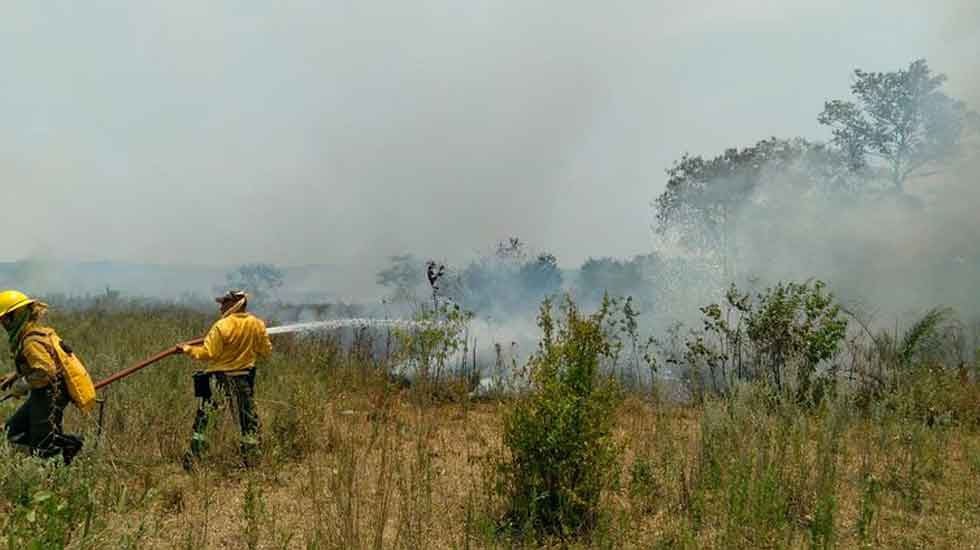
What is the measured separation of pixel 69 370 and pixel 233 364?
1361mm

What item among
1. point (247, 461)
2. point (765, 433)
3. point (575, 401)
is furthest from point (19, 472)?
point (765, 433)

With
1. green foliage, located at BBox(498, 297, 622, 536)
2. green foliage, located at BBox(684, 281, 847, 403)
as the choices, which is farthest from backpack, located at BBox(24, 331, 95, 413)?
green foliage, located at BBox(684, 281, 847, 403)

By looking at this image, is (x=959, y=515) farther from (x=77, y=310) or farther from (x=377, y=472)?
(x=77, y=310)

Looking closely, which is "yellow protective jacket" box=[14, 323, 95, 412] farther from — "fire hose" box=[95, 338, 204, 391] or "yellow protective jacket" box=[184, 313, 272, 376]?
"yellow protective jacket" box=[184, 313, 272, 376]

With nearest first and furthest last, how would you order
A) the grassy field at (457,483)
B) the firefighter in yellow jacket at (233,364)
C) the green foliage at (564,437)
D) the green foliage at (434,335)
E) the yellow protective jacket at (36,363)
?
the grassy field at (457,483) → the green foliage at (564,437) → the yellow protective jacket at (36,363) → the firefighter in yellow jacket at (233,364) → the green foliage at (434,335)

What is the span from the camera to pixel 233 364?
5.59 meters

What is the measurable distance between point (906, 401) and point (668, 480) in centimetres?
296

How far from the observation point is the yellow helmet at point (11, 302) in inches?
168

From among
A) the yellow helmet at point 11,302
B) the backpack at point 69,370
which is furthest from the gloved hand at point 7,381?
the yellow helmet at point 11,302

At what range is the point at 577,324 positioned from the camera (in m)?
4.19

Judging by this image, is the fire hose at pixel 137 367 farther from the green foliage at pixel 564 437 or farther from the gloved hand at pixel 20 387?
the green foliage at pixel 564 437

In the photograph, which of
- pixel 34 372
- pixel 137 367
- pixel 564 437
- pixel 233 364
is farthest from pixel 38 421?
pixel 564 437

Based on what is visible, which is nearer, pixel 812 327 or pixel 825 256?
pixel 812 327

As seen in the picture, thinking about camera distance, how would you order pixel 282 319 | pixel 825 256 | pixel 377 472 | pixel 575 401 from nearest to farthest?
pixel 575 401
pixel 377 472
pixel 825 256
pixel 282 319
